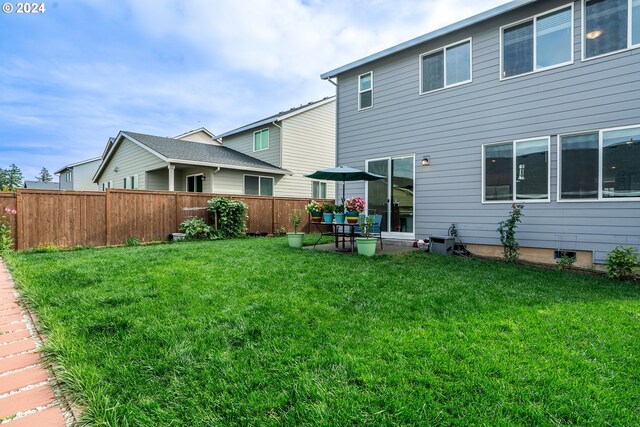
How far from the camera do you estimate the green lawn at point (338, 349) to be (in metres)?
1.75

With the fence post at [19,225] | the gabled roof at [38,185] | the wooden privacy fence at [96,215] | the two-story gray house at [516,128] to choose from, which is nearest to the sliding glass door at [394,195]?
the two-story gray house at [516,128]

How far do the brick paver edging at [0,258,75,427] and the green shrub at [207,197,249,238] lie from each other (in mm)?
7621

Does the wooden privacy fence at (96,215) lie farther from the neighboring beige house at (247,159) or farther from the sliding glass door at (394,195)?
the sliding glass door at (394,195)

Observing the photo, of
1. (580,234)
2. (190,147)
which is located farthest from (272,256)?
(190,147)

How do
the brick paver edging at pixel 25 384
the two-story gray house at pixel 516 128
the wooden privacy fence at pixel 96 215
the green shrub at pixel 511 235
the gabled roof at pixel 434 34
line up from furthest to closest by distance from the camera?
the wooden privacy fence at pixel 96 215, the gabled roof at pixel 434 34, the green shrub at pixel 511 235, the two-story gray house at pixel 516 128, the brick paver edging at pixel 25 384

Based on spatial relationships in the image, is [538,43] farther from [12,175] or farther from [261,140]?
[12,175]

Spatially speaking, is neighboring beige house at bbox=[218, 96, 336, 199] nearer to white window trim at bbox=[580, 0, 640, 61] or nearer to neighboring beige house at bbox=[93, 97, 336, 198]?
neighboring beige house at bbox=[93, 97, 336, 198]

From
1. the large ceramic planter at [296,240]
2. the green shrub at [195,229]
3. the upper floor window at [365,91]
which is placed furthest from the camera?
the green shrub at [195,229]

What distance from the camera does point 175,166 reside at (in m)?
12.5

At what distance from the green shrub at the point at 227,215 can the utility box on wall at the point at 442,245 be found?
646 cm

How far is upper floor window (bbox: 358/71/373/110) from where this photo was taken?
9.08 metres

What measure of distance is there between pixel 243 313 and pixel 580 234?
20.5 ft

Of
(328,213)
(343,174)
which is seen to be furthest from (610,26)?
(328,213)

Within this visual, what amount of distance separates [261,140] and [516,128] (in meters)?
11.9
